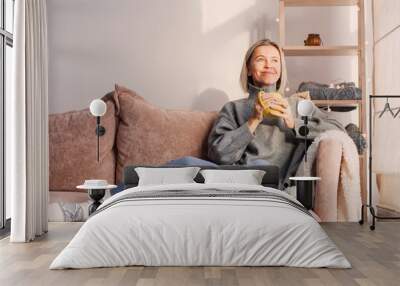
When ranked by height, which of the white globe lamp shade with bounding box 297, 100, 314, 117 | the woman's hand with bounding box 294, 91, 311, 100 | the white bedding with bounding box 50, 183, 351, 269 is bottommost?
the white bedding with bounding box 50, 183, 351, 269

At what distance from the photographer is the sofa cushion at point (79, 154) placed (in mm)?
5875

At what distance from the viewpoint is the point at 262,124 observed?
6.04 meters

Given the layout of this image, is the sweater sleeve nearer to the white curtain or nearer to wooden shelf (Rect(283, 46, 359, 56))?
wooden shelf (Rect(283, 46, 359, 56))

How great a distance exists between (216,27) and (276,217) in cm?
318

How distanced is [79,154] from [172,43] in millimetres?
1541

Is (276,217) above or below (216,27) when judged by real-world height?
below

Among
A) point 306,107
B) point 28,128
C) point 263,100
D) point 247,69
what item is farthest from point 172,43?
point 28,128

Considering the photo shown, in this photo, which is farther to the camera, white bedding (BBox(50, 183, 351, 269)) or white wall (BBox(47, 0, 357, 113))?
white wall (BBox(47, 0, 357, 113))

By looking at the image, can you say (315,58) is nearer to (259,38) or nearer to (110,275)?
(259,38)

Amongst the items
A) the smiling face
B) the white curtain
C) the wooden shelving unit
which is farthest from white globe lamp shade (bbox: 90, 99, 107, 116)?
the wooden shelving unit

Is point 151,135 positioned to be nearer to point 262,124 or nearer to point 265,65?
point 262,124

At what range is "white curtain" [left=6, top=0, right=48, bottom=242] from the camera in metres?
4.66

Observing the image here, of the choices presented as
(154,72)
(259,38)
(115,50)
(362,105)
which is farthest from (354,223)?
(115,50)

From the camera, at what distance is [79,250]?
11.7 ft
